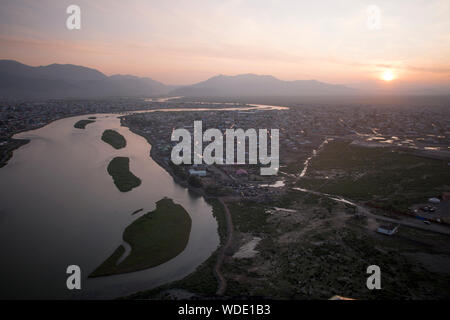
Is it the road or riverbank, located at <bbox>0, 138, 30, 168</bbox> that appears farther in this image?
riverbank, located at <bbox>0, 138, 30, 168</bbox>

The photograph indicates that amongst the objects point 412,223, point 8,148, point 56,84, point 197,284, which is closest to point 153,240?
point 197,284

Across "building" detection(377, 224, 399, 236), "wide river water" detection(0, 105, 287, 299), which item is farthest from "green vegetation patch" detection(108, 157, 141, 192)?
"building" detection(377, 224, 399, 236)

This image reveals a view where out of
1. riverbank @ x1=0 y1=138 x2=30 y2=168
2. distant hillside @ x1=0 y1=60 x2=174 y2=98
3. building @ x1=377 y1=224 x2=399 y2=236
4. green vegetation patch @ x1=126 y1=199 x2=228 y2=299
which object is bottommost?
green vegetation patch @ x1=126 y1=199 x2=228 y2=299

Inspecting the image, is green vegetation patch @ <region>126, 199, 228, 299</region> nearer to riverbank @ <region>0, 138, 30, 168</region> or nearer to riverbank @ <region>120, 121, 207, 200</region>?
riverbank @ <region>120, 121, 207, 200</region>

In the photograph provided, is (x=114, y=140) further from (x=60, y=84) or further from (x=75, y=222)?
(x=60, y=84)

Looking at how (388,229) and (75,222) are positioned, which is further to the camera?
(75,222)

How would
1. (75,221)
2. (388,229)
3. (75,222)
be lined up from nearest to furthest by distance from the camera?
1. (388,229)
2. (75,222)
3. (75,221)
